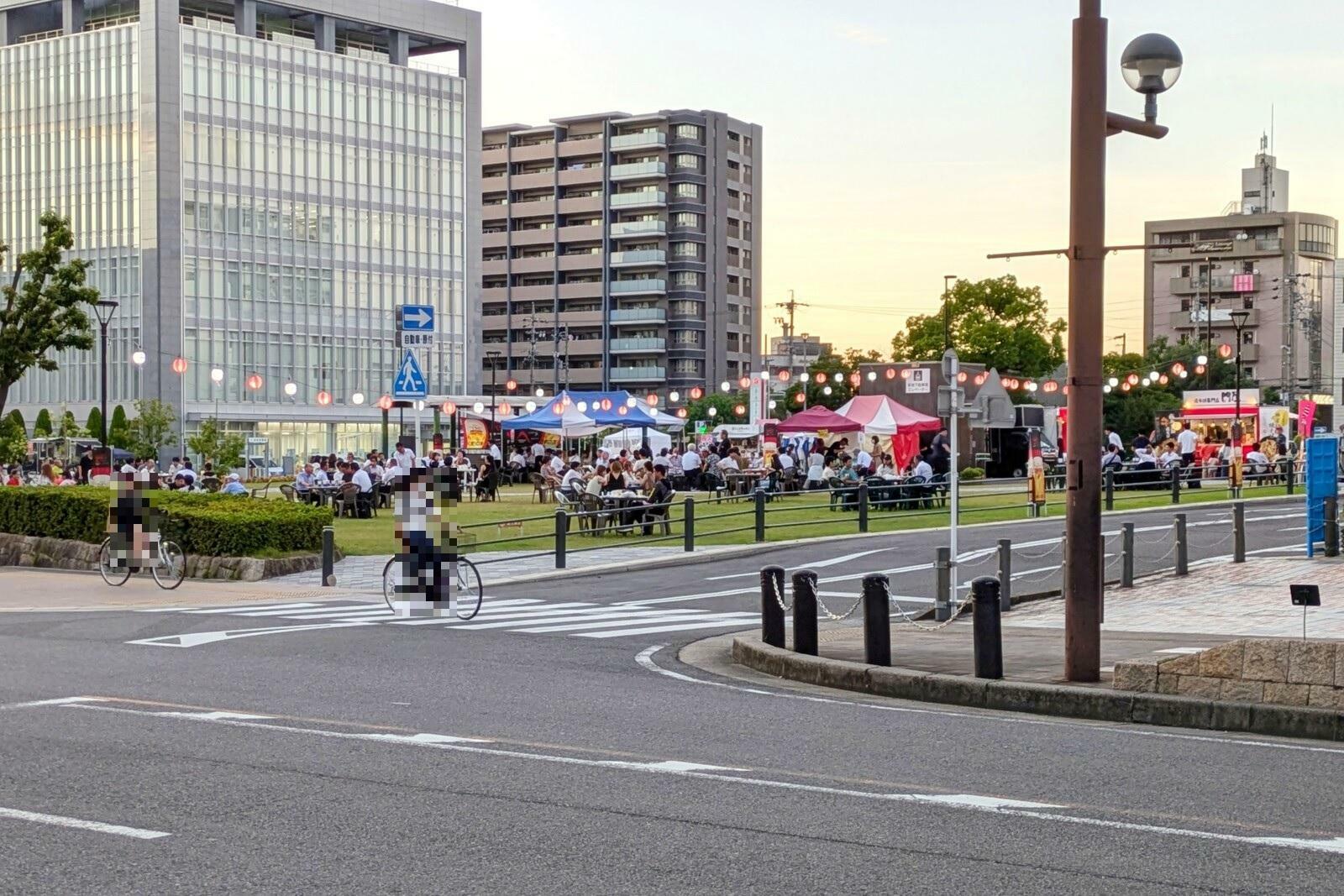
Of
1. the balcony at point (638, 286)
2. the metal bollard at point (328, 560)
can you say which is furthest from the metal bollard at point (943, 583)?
the balcony at point (638, 286)

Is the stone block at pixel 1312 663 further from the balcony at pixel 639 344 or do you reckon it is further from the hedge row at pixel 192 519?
the balcony at pixel 639 344

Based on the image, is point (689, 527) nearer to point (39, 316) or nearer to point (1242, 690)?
point (1242, 690)

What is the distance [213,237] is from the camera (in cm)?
10012

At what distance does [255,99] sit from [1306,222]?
8323cm

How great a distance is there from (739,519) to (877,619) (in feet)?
71.5

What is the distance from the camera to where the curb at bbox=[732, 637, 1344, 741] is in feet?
34.3

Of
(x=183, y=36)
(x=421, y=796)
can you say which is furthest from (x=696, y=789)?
(x=183, y=36)

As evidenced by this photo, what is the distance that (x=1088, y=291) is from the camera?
12.1 m

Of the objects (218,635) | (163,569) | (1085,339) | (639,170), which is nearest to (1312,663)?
(1085,339)

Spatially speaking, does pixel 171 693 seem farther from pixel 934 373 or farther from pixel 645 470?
pixel 934 373

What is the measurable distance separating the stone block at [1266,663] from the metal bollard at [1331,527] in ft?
46.0

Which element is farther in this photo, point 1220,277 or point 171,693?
point 1220,277

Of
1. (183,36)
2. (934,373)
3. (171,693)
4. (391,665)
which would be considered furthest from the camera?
(183,36)

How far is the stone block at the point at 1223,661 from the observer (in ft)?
35.8
